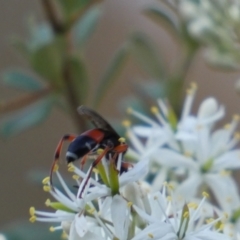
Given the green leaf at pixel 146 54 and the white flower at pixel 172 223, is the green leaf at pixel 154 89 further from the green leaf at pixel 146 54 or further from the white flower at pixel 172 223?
the white flower at pixel 172 223

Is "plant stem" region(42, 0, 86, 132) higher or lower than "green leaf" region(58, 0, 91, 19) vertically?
lower

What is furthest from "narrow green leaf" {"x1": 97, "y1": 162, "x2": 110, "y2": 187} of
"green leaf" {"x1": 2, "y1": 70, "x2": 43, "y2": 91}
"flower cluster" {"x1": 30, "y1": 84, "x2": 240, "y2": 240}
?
"green leaf" {"x1": 2, "y1": 70, "x2": 43, "y2": 91}

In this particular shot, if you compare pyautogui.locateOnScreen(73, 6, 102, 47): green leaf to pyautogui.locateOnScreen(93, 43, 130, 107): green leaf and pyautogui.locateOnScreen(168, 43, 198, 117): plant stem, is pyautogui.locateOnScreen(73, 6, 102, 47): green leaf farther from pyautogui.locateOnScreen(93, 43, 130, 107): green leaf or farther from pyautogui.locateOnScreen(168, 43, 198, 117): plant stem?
pyautogui.locateOnScreen(168, 43, 198, 117): plant stem

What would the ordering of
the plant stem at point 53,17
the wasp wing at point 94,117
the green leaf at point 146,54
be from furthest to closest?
1. the green leaf at point 146,54
2. the plant stem at point 53,17
3. the wasp wing at point 94,117

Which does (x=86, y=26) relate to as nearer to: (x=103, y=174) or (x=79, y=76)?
(x=79, y=76)

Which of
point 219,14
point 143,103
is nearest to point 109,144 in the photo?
point 219,14

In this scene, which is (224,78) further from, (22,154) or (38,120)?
(38,120)

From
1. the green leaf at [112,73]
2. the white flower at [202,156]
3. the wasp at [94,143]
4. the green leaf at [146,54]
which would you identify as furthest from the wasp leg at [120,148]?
the green leaf at [146,54]
